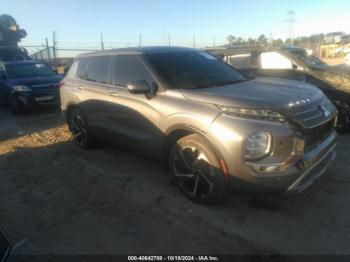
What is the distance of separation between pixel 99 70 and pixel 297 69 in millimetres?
4331

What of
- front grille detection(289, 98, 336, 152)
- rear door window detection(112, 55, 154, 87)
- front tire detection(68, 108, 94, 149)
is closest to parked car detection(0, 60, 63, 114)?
front tire detection(68, 108, 94, 149)

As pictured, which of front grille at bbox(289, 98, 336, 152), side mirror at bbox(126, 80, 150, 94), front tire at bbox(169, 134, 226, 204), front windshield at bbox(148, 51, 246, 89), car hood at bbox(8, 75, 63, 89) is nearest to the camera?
front grille at bbox(289, 98, 336, 152)

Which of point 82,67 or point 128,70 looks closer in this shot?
point 128,70

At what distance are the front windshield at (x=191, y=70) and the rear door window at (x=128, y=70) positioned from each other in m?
0.16

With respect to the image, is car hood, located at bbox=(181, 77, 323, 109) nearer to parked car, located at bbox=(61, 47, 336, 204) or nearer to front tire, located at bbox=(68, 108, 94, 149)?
parked car, located at bbox=(61, 47, 336, 204)

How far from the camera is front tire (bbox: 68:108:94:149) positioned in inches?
226

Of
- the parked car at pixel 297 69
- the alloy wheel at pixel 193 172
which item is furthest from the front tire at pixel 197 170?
the parked car at pixel 297 69

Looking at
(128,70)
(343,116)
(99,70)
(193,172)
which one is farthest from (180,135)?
(343,116)

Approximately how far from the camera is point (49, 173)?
500 centimetres

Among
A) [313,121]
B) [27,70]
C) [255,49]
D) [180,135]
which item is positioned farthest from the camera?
[27,70]

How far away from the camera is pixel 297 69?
703 centimetres

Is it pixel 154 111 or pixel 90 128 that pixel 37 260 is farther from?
pixel 90 128

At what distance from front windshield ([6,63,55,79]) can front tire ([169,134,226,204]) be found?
26.4 feet

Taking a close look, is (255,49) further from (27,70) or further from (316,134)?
(27,70)
